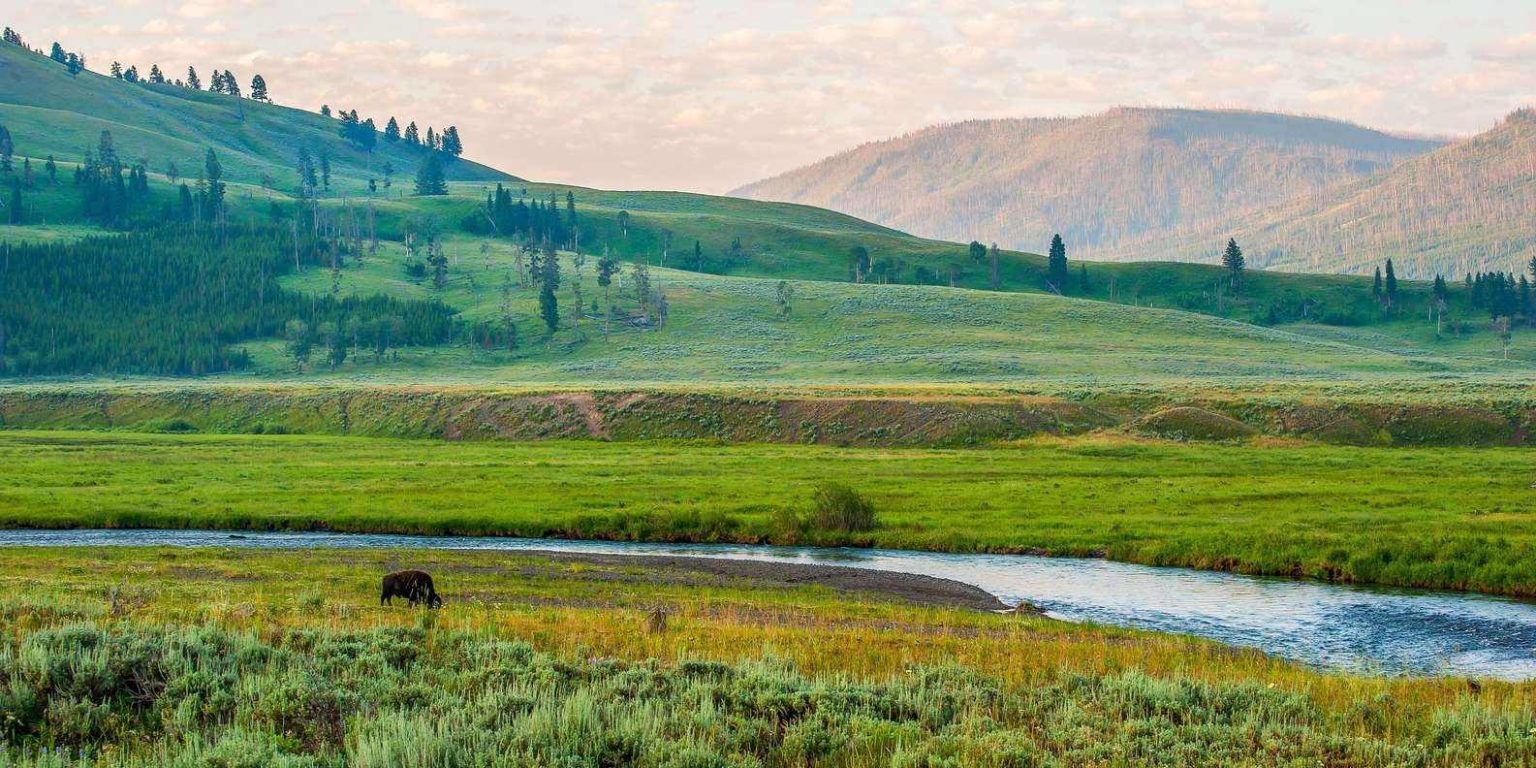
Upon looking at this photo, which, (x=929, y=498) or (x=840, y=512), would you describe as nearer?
(x=840, y=512)

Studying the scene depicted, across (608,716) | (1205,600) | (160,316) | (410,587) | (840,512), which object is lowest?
(1205,600)

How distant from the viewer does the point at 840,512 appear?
47.8 metres

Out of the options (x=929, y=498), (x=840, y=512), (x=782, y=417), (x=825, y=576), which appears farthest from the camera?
(x=782, y=417)

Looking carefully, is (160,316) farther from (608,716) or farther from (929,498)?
(608,716)

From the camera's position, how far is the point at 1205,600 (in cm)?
3566

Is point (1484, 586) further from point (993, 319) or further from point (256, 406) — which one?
point (993, 319)

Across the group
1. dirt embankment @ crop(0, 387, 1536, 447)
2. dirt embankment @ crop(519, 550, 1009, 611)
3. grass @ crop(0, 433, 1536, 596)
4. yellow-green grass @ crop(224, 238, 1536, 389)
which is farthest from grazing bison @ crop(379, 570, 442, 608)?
yellow-green grass @ crop(224, 238, 1536, 389)

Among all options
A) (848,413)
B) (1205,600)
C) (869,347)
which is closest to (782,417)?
(848,413)

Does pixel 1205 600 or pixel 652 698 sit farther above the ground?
pixel 652 698

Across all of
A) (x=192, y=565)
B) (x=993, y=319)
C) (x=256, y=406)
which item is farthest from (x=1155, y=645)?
(x=993, y=319)

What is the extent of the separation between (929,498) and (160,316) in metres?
154

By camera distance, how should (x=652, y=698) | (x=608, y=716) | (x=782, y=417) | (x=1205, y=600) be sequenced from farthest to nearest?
(x=782, y=417) < (x=1205, y=600) < (x=652, y=698) < (x=608, y=716)

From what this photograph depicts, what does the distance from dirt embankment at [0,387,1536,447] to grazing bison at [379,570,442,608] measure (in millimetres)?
57375

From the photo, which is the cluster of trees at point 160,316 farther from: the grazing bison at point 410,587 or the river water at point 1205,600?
the grazing bison at point 410,587
